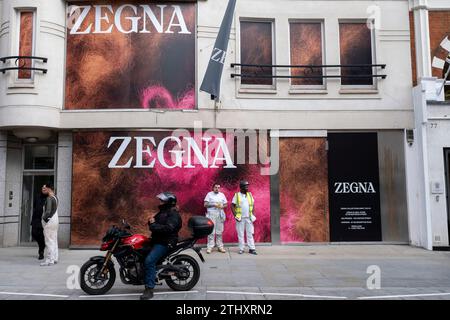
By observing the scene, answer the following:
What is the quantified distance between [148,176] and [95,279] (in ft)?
17.6

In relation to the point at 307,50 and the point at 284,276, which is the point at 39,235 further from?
the point at 307,50

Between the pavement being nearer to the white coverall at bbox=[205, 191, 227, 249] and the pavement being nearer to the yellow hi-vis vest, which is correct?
the white coverall at bbox=[205, 191, 227, 249]

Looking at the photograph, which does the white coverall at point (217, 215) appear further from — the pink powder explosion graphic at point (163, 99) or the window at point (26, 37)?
the window at point (26, 37)

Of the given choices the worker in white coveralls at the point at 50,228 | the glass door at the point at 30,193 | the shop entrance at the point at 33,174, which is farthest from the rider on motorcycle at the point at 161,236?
the glass door at the point at 30,193

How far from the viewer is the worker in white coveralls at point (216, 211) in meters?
11.5

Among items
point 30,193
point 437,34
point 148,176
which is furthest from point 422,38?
point 30,193

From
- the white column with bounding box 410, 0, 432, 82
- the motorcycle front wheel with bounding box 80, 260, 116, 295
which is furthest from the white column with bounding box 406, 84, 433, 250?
the motorcycle front wheel with bounding box 80, 260, 116, 295

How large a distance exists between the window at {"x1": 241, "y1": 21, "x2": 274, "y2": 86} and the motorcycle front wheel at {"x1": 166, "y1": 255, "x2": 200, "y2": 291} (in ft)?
23.1

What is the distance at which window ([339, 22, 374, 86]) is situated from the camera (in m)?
13.0

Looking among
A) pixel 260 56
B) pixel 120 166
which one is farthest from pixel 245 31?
pixel 120 166

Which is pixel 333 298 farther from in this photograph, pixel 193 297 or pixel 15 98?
pixel 15 98

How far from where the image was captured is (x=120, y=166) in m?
12.2

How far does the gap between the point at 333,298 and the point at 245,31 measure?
8959 millimetres
